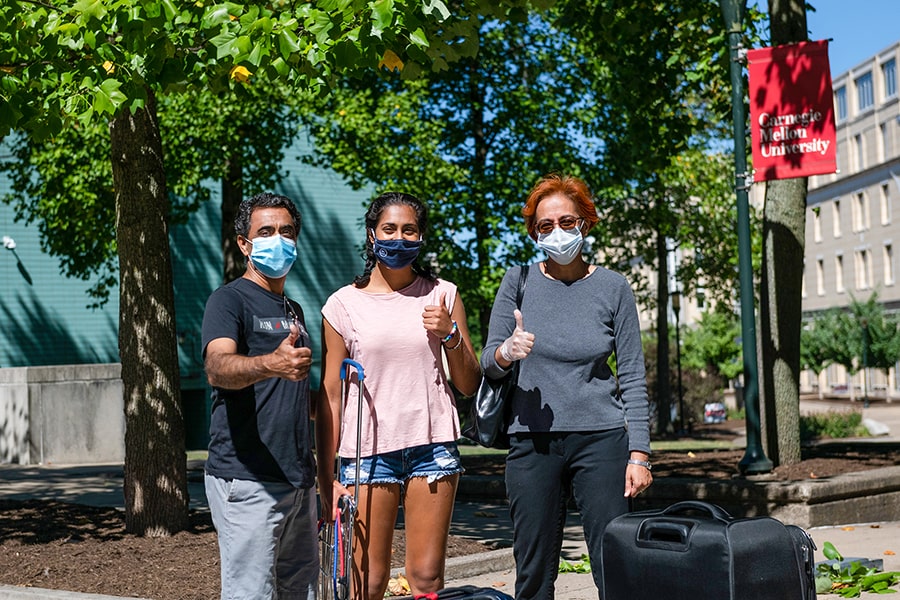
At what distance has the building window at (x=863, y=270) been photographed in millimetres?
68188

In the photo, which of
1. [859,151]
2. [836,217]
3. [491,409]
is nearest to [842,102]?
[859,151]

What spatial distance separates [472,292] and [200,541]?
15.5 m

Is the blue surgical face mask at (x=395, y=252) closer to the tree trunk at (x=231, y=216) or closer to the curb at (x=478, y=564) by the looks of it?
the curb at (x=478, y=564)

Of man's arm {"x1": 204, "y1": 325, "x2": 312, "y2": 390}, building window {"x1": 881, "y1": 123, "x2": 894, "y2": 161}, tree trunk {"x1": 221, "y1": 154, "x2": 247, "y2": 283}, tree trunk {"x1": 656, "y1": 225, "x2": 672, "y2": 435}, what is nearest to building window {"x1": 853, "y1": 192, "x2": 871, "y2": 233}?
building window {"x1": 881, "y1": 123, "x2": 894, "y2": 161}

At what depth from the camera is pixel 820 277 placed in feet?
247

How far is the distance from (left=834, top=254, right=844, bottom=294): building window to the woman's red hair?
232ft

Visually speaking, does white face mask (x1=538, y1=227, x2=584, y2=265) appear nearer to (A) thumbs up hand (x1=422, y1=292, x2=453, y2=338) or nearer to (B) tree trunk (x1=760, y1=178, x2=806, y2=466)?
(A) thumbs up hand (x1=422, y1=292, x2=453, y2=338)

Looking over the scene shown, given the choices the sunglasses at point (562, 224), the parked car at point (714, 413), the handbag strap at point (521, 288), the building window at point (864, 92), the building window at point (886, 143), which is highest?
the building window at point (864, 92)

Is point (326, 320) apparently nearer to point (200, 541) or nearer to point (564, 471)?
point (564, 471)

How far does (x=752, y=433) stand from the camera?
11.0 metres

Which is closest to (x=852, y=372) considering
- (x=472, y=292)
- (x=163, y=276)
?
(x=472, y=292)

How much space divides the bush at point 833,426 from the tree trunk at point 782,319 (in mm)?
→ 10708

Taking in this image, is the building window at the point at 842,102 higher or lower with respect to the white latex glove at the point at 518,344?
higher

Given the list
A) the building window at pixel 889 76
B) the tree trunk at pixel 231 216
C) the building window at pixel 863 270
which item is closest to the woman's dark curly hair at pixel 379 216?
Answer: the tree trunk at pixel 231 216
